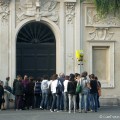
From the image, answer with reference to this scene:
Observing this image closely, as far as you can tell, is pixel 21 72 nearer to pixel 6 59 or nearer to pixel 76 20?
pixel 6 59

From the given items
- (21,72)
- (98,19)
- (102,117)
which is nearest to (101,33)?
(98,19)

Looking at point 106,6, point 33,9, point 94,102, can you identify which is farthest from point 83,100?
point 33,9

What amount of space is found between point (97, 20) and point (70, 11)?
1671 mm

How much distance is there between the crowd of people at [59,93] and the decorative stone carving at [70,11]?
385cm

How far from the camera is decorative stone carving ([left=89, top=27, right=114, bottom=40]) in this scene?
39812 mm

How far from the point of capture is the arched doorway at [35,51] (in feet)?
130

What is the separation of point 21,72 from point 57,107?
5.51 meters

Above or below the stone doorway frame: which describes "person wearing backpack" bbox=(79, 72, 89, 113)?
below

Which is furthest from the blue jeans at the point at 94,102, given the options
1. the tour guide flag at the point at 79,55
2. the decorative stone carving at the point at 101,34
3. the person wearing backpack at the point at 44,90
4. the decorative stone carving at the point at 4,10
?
the decorative stone carving at the point at 4,10

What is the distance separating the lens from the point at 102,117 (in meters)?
30.0

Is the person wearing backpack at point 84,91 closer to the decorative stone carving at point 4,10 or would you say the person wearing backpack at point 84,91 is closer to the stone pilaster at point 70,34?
the stone pilaster at point 70,34

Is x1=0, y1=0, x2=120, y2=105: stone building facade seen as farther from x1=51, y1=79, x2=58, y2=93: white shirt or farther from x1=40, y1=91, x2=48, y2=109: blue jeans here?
x1=51, y1=79, x2=58, y2=93: white shirt

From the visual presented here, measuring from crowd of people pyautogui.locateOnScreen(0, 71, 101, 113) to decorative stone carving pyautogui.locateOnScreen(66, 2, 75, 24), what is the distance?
385cm

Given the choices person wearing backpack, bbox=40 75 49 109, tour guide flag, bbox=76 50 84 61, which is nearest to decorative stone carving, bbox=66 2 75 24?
tour guide flag, bbox=76 50 84 61
